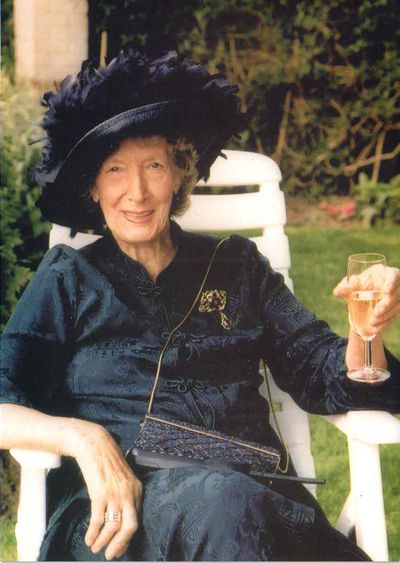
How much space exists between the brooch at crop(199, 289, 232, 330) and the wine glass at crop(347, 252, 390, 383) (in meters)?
0.37

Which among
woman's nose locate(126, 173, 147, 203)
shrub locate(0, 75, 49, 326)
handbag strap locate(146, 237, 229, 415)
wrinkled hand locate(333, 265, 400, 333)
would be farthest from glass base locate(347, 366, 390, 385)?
shrub locate(0, 75, 49, 326)

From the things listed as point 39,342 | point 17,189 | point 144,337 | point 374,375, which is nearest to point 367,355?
point 374,375

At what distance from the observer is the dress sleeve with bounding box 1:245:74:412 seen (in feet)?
6.94

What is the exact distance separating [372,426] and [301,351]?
362mm

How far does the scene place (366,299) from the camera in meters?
2.03

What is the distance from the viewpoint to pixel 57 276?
2.26 meters

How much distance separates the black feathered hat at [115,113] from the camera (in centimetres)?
216

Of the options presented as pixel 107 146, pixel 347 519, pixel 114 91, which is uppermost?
pixel 114 91

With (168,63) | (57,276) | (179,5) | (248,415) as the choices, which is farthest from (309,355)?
(179,5)

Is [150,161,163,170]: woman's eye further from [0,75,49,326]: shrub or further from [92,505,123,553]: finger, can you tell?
[92,505,123,553]: finger

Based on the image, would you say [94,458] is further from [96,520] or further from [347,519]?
[347,519]

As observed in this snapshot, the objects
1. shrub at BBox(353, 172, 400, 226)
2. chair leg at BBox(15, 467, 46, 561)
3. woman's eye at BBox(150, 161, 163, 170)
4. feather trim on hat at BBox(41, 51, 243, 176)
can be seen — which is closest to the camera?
chair leg at BBox(15, 467, 46, 561)

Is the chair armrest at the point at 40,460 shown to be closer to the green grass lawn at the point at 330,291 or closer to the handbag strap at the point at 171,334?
the handbag strap at the point at 171,334

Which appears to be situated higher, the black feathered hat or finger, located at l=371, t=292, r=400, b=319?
the black feathered hat
